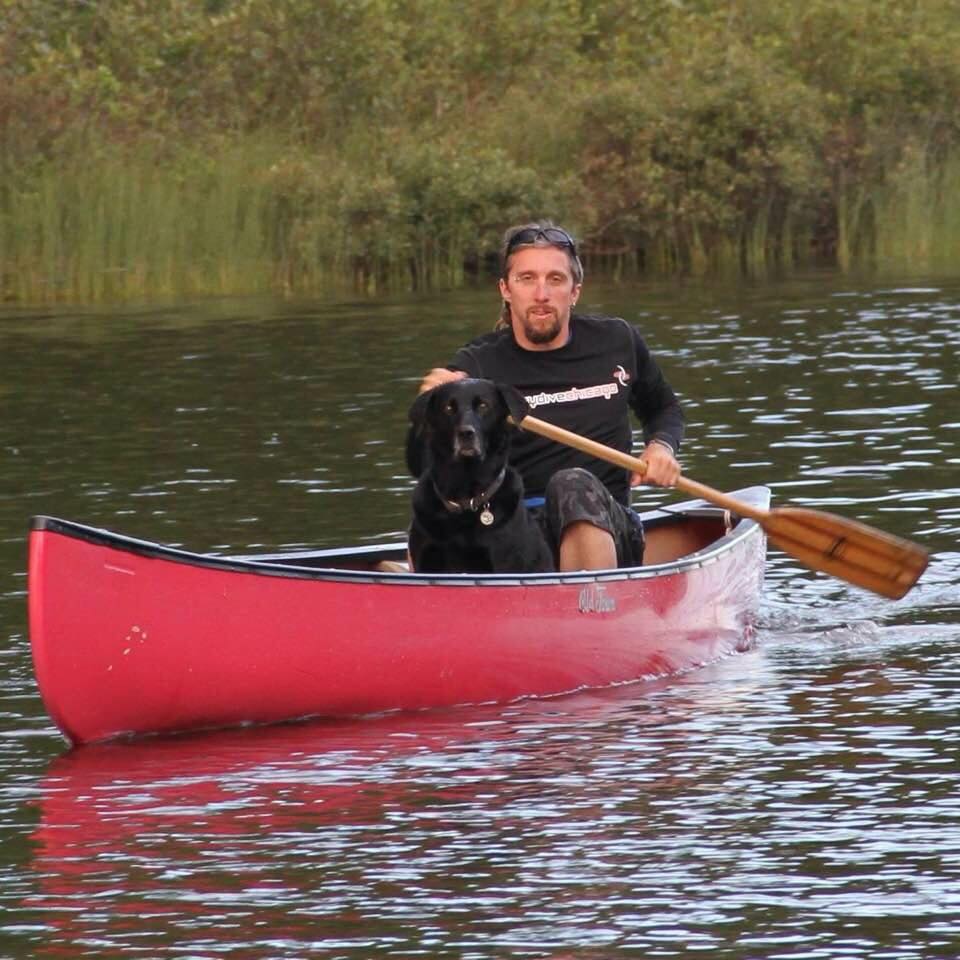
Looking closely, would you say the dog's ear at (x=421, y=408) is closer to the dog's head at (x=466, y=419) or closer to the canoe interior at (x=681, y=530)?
the dog's head at (x=466, y=419)

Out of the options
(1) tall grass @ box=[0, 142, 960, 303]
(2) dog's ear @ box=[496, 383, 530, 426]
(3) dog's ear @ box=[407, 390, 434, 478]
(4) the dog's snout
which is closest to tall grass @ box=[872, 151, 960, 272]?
(1) tall grass @ box=[0, 142, 960, 303]

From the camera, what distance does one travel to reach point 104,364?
20.0 metres

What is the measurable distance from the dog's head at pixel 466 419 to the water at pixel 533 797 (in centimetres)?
88

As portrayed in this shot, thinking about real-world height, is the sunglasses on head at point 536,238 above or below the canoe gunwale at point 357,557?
above

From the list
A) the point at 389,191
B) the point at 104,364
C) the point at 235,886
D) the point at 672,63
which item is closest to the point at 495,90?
the point at 672,63

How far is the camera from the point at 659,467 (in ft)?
28.8

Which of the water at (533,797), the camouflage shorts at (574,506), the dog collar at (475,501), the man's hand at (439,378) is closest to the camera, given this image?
the water at (533,797)

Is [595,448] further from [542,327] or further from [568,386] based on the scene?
[542,327]

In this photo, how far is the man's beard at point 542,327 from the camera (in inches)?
A: 338

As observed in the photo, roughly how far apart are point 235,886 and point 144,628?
1577 millimetres

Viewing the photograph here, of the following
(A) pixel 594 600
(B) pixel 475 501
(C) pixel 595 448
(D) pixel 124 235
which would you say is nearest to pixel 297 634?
(B) pixel 475 501

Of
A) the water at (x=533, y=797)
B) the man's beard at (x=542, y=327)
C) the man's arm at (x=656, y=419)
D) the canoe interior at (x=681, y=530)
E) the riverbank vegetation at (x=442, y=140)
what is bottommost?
the water at (x=533, y=797)

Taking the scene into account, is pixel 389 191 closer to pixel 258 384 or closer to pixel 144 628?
pixel 258 384

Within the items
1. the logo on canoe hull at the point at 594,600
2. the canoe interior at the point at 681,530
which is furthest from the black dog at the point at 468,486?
the canoe interior at the point at 681,530
